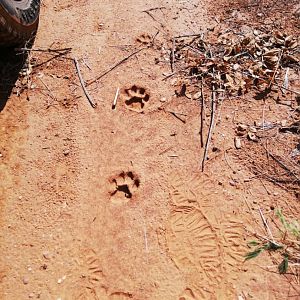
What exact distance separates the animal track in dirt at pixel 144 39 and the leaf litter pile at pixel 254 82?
190 millimetres

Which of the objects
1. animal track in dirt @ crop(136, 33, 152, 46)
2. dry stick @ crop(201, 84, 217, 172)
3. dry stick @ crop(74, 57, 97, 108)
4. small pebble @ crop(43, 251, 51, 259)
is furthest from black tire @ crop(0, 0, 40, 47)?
small pebble @ crop(43, 251, 51, 259)

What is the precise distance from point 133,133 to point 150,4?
1229 millimetres

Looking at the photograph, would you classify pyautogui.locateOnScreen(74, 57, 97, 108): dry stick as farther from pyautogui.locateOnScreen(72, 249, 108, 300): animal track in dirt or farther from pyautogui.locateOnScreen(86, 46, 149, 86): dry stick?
pyautogui.locateOnScreen(72, 249, 108, 300): animal track in dirt

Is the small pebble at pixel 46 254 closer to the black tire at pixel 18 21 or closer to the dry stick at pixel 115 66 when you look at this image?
the dry stick at pixel 115 66

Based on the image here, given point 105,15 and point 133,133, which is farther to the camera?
point 105,15

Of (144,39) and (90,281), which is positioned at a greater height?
(144,39)

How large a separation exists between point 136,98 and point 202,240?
114cm

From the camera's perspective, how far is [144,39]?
370 centimetres

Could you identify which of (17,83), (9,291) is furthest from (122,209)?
(17,83)

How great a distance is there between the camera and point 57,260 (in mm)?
2867

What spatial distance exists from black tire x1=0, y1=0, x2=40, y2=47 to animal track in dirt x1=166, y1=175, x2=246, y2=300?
1.58 metres

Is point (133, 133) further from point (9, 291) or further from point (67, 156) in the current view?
point (9, 291)

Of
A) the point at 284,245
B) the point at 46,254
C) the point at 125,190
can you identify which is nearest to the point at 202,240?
the point at 284,245

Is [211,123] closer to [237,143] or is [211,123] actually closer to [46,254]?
[237,143]
